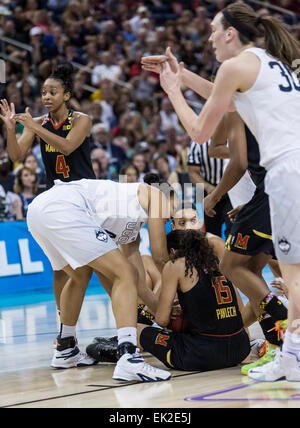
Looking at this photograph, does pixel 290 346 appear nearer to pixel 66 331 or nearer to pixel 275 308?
pixel 275 308

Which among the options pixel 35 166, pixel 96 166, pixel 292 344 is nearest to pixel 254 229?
pixel 292 344

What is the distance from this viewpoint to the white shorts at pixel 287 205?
3586 millimetres

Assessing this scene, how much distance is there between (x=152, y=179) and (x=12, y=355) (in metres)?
1.79

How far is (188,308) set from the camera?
14.5ft

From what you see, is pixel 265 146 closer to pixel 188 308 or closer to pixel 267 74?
pixel 267 74

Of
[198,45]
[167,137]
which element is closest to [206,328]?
[167,137]

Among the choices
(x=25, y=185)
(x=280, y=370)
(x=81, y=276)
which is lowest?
(x=280, y=370)

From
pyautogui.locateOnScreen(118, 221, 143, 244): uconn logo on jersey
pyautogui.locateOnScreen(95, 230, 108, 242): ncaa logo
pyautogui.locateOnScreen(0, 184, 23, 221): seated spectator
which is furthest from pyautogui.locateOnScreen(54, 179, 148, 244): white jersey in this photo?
pyautogui.locateOnScreen(0, 184, 23, 221): seated spectator

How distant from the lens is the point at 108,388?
3.96m

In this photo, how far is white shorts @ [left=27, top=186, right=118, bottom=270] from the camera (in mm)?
4250

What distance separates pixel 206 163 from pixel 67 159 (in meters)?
2.52

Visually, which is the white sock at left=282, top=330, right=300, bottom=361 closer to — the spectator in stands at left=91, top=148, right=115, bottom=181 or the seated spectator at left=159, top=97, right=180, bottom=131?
the spectator in stands at left=91, top=148, right=115, bottom=181
